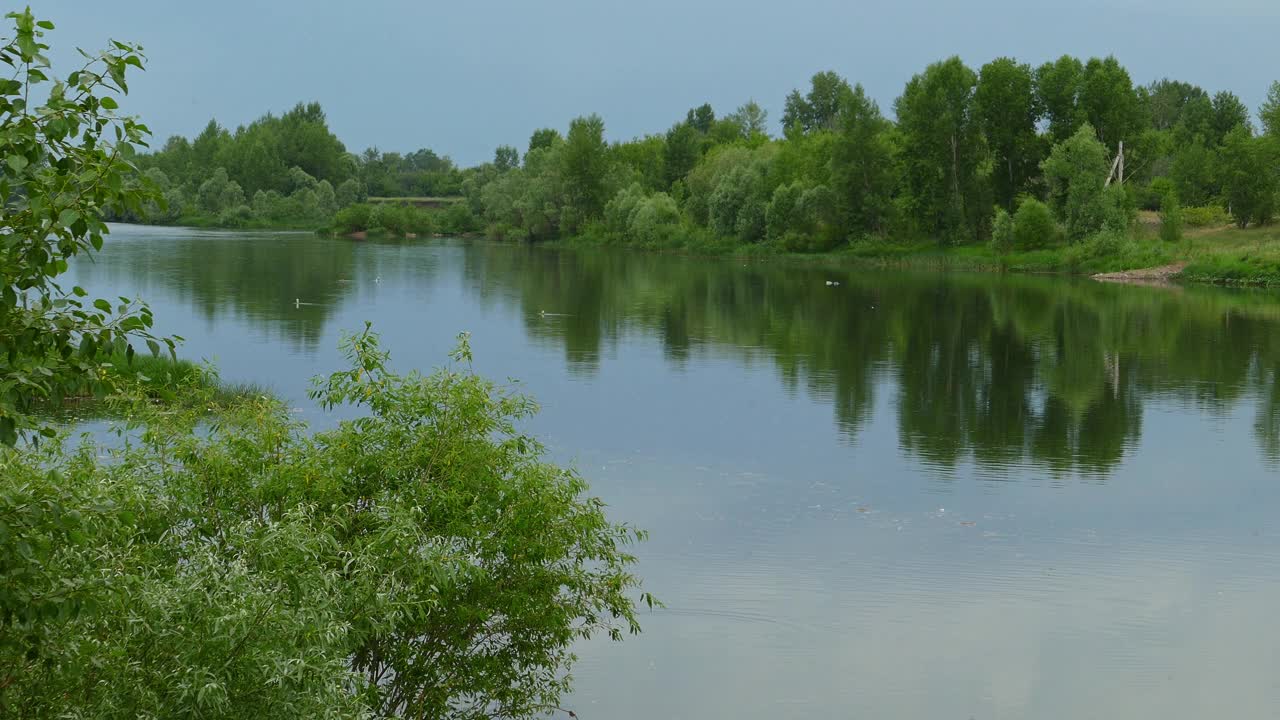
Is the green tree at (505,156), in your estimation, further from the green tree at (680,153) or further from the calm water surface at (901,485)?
the calm water surface at (901,485)

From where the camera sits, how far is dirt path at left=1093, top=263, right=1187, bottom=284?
64.2 meters

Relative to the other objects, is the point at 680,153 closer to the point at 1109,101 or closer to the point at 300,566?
the point at 1109,101

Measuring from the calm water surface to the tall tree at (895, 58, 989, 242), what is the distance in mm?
33154

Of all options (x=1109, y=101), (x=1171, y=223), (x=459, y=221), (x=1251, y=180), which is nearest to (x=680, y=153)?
(x=459, y=221)

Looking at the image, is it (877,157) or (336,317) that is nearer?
(336,317)

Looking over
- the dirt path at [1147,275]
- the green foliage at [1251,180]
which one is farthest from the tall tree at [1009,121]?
the dirt path at [1147,275]

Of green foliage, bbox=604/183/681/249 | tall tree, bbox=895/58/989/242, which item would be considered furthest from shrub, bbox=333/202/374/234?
tall tree, bbox=895/58/989/242

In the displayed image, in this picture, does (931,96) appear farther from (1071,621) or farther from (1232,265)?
(1071,621)

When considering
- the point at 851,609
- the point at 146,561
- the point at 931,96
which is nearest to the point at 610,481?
the point at 851,609

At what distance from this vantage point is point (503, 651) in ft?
30.0

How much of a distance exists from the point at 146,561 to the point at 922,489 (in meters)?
13.2

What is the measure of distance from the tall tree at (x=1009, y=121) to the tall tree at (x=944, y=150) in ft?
2.95

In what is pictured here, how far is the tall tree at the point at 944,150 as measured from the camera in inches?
3088

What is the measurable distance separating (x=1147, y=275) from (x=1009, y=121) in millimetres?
17497
